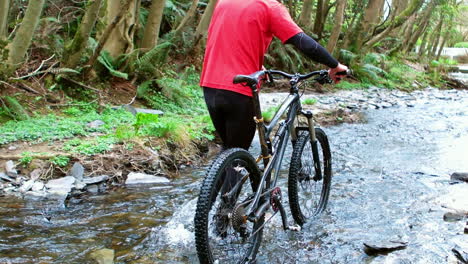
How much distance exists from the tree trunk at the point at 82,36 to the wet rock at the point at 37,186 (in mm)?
3691

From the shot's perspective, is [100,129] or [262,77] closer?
[262,77]

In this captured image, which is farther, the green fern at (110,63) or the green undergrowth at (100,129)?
the green fern at (110,63)

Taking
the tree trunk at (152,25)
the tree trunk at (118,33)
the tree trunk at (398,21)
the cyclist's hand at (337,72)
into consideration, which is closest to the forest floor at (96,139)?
the tree trunk at (118,33)

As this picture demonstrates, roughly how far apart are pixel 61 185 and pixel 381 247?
3663mm

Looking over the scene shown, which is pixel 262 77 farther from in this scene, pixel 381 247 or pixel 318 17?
pixel 318 17

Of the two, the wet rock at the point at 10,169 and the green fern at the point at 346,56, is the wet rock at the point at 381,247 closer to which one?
the wet rock at the point at 10,169

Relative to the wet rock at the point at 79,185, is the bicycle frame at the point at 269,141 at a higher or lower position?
higher

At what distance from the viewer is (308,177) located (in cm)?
432

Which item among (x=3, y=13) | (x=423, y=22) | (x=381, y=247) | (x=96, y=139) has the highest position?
(x=423, y=22)

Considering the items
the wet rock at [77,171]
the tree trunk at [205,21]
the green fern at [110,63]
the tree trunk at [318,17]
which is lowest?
the wet rock at [77,171]

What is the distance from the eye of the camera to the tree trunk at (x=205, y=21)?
12030 mm

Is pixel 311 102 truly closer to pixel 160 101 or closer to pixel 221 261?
pixel 160 101

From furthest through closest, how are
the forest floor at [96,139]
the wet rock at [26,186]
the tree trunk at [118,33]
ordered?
1. the tree trunk at [118,33]
2. the forest floor at [96,139]
3. the wet rock at [26,186]

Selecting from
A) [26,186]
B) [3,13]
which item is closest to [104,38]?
[3,13]
